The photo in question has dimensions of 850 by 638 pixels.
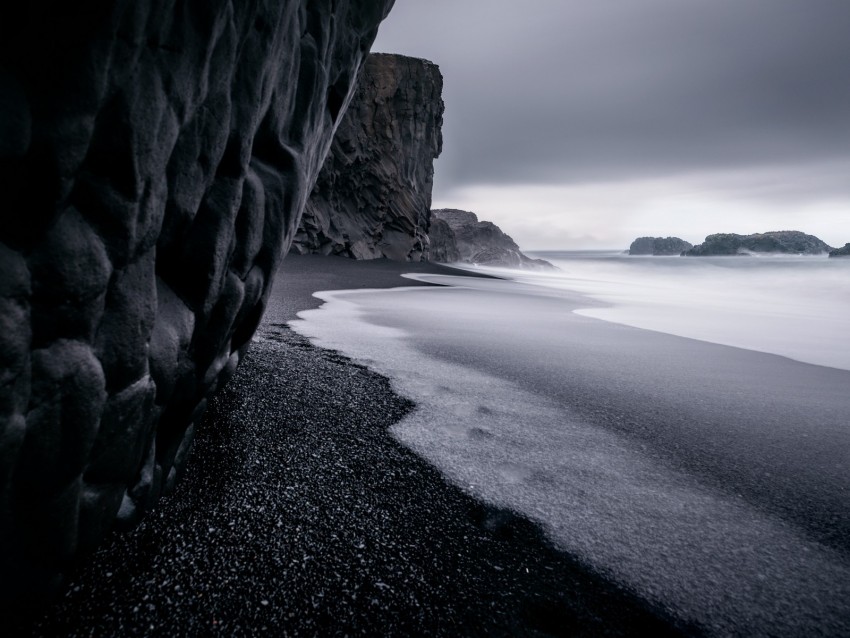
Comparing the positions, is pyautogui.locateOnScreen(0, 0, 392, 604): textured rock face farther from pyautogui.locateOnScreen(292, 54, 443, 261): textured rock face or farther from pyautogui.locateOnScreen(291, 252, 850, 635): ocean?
pyautogui.locateOnScreen(292, 54, 443, 261): textured rock face

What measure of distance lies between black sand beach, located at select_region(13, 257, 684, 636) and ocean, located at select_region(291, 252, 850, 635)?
0.14 meters

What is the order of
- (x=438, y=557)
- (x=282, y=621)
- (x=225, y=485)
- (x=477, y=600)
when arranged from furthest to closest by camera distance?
(x=225, y=485) → (x=438, y=557) → (x=477, y=600) → (x=282, y=621)

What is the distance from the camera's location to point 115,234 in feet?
2.79

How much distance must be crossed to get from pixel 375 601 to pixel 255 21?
1386 millimetres

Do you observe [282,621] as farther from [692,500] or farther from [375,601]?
[692,500]

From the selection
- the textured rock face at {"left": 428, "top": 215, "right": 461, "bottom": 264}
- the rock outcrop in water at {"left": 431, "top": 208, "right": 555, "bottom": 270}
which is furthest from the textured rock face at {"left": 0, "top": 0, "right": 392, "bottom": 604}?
the rock outcrop in water at {"left": 431, "top": 208, "right": 555, "bottom": 270}

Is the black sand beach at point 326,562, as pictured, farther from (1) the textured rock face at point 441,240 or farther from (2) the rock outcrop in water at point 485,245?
(2) the rock outcrop in water at point 485,245

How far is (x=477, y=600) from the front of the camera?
1.07 metres

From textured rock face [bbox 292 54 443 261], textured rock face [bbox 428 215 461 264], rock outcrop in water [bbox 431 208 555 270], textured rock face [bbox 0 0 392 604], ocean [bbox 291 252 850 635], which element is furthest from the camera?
rock outcrop in water [bbox 431 208 555 270]

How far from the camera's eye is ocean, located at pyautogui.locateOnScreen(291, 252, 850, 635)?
1.18 metres

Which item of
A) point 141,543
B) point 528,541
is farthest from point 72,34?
point 528,541

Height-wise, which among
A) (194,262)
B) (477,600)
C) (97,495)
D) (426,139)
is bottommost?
(477,600)

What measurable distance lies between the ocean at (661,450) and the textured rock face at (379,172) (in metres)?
11.9

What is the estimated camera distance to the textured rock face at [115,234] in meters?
0.69
